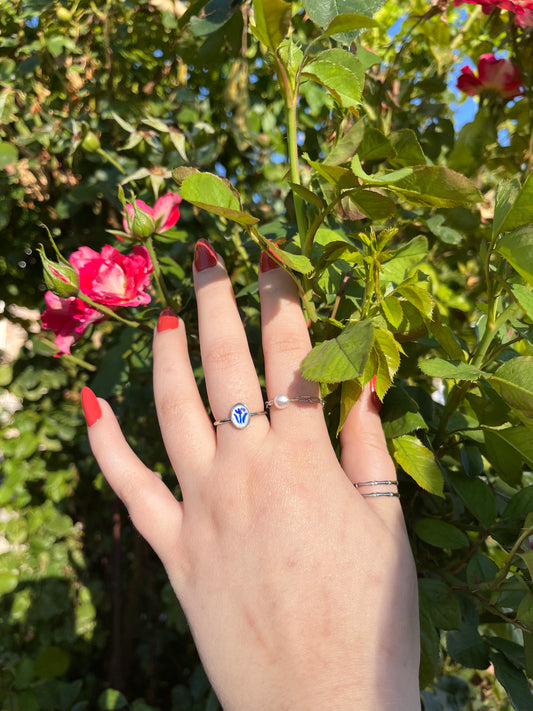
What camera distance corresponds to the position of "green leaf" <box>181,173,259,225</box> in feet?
1.65

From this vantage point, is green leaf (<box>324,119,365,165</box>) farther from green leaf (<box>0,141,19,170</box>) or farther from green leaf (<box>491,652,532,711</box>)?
green leaf (<box>0,141,19,170</box>)

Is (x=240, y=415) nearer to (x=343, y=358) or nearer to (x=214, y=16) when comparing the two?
(x=343, y=358)

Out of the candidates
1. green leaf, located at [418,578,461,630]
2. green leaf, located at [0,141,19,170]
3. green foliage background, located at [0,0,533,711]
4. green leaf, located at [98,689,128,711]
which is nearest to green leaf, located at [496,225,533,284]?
green foliage background, located at [0,0,533,711]

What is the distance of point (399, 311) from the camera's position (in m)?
0.57

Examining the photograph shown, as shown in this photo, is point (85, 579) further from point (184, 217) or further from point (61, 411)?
point (184, 217)

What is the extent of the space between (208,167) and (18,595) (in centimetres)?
122

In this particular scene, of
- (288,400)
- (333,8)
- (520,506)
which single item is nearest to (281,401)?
(288,400)

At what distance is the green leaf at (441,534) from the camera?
70 centimetres

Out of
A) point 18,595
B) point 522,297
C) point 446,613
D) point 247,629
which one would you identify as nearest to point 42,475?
point 18,595

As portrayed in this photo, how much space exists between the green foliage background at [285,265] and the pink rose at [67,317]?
11cm

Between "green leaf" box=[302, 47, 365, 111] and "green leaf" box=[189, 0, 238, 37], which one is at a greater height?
"green leaf" box=[189, 0, 238, 37]

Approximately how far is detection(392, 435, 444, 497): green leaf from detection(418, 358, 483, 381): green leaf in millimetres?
117

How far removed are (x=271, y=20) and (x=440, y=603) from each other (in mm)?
709

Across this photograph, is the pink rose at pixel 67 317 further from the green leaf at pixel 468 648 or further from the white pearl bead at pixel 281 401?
the green leaf at pixel 468 648
